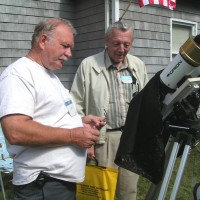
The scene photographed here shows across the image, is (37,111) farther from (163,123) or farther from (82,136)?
(163,123)

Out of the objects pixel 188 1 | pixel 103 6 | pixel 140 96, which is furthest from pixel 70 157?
pixel 188 1

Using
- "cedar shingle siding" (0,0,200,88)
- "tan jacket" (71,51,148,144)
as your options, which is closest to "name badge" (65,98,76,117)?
"tan jacket" (71,51,148,144)

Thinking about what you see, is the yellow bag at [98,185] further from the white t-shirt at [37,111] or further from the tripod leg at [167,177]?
the tripod leg at [167,177]

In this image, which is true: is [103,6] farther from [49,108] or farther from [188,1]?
[49,108]

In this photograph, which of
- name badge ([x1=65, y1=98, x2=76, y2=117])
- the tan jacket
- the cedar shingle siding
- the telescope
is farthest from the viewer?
the cedar shingle siding

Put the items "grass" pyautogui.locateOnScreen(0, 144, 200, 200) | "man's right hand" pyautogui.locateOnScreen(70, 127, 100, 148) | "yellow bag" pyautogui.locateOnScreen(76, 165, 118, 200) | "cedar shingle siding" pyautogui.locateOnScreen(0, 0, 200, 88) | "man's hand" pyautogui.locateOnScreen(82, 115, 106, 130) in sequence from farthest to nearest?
"cedar shingle siding" pyautogui.locateOnScreen(0, 0, 200, 88), "grass" pyautogui.locateOnScreen(0, 144, 200, 200), "yellow bag" pyautogui.locateOnScreen(76, 165, 118, 200), "man's hand" pyautogui.locateOnScreen(82, 115, 106, 130), "man's right hand" pyautogui.locateOnScreen(70, 127, 100, 148)

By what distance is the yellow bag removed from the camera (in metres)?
2.26

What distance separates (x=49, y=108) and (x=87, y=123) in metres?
0.42

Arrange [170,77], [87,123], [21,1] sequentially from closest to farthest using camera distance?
[170,77], [87,123], [21,1]

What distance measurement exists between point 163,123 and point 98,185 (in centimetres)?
75

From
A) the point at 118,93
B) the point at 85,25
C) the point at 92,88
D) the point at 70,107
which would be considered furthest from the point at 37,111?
the point at 85,25

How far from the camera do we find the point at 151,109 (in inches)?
66.8

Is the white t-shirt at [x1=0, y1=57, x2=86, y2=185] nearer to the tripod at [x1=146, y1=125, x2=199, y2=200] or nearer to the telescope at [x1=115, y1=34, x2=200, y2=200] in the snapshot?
the telescope at [x1=115, y1=34, x2=200, y2=200]

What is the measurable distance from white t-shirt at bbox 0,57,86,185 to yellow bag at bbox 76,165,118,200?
1.10 ft
